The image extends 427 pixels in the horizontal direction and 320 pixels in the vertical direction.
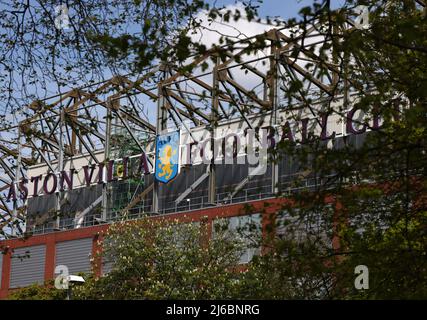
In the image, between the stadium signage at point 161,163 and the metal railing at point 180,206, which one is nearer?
the metal railing at point 180,206

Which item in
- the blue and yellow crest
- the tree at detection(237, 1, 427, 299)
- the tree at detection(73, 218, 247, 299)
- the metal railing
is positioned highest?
the blue and yellow crest

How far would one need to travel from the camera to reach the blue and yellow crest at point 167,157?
5997 centimetres

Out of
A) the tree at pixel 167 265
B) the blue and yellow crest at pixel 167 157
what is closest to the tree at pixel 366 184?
the tree at pixel 167 265

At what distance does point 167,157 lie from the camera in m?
61.2

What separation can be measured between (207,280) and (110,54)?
2337 cm

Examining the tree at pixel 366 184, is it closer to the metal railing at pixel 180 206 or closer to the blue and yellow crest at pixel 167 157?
the metal railing at pixel 180 206

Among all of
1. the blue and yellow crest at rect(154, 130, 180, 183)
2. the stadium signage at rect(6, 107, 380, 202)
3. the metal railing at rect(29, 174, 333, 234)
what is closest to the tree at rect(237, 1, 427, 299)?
the stadium signage at rect(6, 107, 380, 202)

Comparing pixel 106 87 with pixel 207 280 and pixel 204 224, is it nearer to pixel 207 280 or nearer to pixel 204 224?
pixel 207 280

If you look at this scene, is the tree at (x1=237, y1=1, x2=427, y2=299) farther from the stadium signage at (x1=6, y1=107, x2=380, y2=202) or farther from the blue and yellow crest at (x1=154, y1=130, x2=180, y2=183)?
the blue and yellow crest at (x1=154, y1=130, x2=180, y2=183)

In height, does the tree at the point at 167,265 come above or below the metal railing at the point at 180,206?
below

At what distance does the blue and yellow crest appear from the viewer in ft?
197

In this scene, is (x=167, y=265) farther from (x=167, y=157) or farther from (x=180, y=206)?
(x=180, y=206)

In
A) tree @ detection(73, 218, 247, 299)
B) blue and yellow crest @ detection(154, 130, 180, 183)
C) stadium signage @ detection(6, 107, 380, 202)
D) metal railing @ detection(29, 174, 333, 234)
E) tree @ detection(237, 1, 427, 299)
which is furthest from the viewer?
blue and yellow crest @ detection(154, 130, 180, 183)

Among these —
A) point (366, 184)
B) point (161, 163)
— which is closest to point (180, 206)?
point (161, 163)
